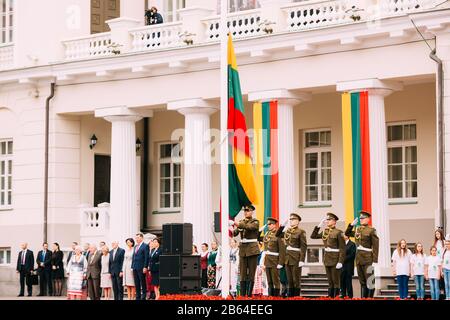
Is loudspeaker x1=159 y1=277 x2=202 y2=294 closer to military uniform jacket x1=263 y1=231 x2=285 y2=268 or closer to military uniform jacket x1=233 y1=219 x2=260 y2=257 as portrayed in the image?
military uniform jacket x1=233 y1=219 x2=260 y2=257

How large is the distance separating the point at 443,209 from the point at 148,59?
35.7 feet

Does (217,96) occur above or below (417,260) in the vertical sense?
above

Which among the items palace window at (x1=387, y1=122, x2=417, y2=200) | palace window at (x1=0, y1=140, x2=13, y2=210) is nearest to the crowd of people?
palace window at (x1=387, y1=122, x2=417, y2=200)

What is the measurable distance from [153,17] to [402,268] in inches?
532

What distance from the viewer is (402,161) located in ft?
130

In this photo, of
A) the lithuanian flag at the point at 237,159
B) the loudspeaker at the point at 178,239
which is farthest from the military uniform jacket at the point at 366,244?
the lithuanian flag at the point at 237,159

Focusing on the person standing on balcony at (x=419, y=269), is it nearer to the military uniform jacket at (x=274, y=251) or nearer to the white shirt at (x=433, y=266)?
the white shirt at (x=433, y=266)

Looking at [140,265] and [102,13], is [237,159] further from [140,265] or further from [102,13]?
[102,13]

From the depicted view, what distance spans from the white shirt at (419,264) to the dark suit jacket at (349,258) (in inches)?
56.1

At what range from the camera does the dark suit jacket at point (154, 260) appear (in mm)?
37719

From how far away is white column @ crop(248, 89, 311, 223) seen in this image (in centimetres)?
3894

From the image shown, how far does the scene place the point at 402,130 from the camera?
39.8 m

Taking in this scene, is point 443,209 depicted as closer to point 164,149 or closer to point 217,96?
point 217,96
